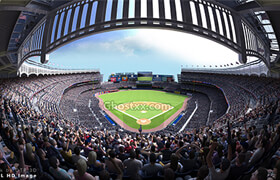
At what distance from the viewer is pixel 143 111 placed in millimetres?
41812

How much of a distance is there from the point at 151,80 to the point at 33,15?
5956cm

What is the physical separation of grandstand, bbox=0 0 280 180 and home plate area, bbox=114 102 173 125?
0.84 feet

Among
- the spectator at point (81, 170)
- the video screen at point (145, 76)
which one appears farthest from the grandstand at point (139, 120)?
the video screen at point (145, 76)

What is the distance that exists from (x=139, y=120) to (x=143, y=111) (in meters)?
6.85

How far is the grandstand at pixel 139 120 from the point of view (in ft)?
15.9

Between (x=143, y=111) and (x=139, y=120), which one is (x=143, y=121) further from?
(x=143, y=111)

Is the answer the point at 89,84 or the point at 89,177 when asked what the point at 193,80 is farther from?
the point at 89,177

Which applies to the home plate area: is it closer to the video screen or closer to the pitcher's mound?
the pitcher's mound

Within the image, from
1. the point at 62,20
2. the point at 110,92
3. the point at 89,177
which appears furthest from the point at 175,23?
the point at 110,92

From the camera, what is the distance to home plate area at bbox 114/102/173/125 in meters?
36.2

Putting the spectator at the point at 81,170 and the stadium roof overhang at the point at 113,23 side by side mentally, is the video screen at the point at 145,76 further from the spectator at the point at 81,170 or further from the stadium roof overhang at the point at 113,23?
the spectator at the point at 81,170

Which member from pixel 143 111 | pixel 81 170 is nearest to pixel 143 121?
pixel 143 111

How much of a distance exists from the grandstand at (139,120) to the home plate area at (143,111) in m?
0.26

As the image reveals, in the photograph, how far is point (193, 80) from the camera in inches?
2569
